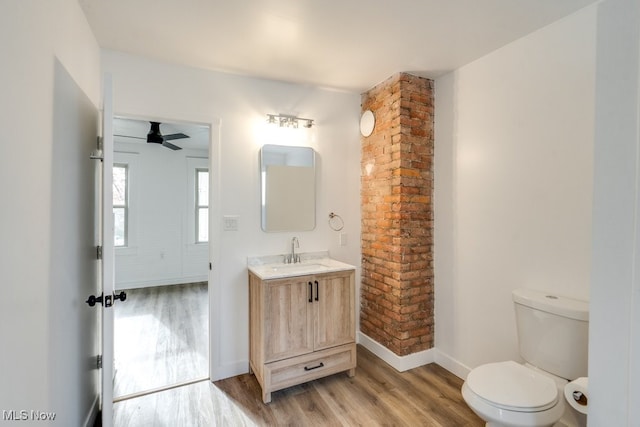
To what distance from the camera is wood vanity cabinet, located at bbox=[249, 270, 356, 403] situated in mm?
2342

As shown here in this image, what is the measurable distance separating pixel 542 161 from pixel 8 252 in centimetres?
266

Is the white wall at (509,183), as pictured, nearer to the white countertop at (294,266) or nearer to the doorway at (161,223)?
the white countertop at (294,266)

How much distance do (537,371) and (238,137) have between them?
2678 mm

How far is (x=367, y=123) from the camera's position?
311cm

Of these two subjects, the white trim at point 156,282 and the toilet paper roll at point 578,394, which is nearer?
the toilet paper roll at point 578,394

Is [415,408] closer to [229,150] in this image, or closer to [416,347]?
[416,347]

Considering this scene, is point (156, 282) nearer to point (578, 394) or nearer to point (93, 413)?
point (93, 413)

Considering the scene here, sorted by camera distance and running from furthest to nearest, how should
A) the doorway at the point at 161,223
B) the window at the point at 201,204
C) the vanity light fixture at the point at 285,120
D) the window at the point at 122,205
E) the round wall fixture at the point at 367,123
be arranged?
the window at the point at 201,204, the window at the point at 122,205, the doorway at the point at 161,223, the round wall fixture at the point at 367,123, the vanity light fixture at the point at 285,120

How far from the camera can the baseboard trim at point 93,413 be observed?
6.32 feet

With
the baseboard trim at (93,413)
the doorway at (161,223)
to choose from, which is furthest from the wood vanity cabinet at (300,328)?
the doorway at (161,223)

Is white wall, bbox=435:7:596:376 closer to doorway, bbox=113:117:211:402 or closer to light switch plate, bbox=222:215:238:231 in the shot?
light switch plate, bbox=222:215:238:231

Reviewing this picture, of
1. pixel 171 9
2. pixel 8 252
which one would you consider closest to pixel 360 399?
pixel 8 252

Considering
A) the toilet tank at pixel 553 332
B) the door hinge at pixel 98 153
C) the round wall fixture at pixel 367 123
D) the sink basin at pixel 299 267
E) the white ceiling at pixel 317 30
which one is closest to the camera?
the toilet tank at pixel 553 332

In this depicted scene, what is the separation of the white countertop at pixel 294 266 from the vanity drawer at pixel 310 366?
2.10 ft
